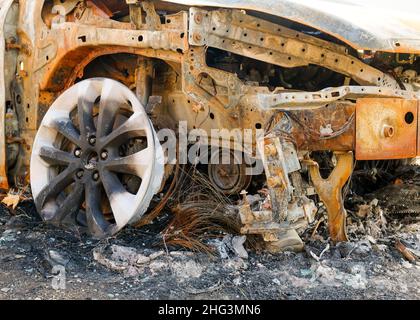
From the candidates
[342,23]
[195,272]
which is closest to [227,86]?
[342,23]

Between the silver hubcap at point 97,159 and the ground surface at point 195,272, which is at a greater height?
the silver hubcap at point 97,159

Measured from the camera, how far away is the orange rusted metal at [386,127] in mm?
3617

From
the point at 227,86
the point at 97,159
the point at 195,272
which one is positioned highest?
the point at 227,86

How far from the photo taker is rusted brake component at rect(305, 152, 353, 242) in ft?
12.7

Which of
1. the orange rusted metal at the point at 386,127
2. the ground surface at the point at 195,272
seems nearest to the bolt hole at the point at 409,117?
the orange rusted metal at the point at 386,127

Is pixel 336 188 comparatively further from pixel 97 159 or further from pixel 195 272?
pixel 97 159

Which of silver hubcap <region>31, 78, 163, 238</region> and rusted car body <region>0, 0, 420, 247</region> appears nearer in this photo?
rusted car body <region>0, 0, 420, 247</region>

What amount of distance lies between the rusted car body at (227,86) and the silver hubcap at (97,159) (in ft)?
0.05

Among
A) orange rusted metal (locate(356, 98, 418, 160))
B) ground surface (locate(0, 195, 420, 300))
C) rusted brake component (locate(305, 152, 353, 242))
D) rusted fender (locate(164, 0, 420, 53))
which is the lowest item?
ground surface (locate(0, 195, 420, 300))

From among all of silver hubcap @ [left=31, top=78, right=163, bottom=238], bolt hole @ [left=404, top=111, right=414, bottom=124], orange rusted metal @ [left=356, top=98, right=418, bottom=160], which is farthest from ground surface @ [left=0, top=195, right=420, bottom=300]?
bolt hole @ [left=404, top=111, right=414, bottom=124]

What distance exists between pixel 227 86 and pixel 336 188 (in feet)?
3.49

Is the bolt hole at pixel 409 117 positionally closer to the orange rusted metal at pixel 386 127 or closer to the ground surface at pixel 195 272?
the orange rusted metal at pixel 386 127

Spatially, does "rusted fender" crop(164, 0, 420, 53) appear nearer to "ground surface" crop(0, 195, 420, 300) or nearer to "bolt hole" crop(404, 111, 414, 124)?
"bolt hole" crop(404, 111, 414, 124)

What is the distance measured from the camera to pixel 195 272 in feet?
11.5
